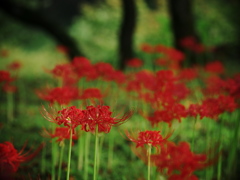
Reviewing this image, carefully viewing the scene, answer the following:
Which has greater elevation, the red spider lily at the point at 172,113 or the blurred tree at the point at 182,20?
the blurred tree at the point at 182,20

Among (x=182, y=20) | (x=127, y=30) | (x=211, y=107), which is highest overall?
(x=182, y=20)

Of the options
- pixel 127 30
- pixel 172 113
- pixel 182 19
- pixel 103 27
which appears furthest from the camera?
pixel 103 27

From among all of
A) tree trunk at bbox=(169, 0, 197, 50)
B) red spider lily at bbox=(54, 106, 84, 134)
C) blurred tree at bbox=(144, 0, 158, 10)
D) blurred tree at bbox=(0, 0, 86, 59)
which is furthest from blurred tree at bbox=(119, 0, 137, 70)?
blurred tree at bbox=(144, 0, 158, 10)

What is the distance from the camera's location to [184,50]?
5641 mm

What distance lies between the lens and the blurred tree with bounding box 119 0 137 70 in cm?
547

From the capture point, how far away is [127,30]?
5.68 meters

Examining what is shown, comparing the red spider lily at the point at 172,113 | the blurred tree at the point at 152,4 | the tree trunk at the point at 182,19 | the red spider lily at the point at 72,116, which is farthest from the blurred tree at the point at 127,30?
the blurred tree at the point at 152,4

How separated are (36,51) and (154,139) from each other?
10024 millimetres

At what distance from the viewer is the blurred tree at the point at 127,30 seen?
547 centimetres

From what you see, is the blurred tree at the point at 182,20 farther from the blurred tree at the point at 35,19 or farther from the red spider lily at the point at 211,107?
the red spider lily at the point at 211,107

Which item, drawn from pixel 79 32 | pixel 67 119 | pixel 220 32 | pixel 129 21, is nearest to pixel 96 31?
pixel 79 32

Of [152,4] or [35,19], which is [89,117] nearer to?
[35,19]

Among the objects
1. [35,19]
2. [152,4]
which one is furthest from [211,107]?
[152,4]

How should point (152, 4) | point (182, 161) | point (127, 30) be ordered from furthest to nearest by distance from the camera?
point (152, 4)
point (127, 30)
point (182, 161)
